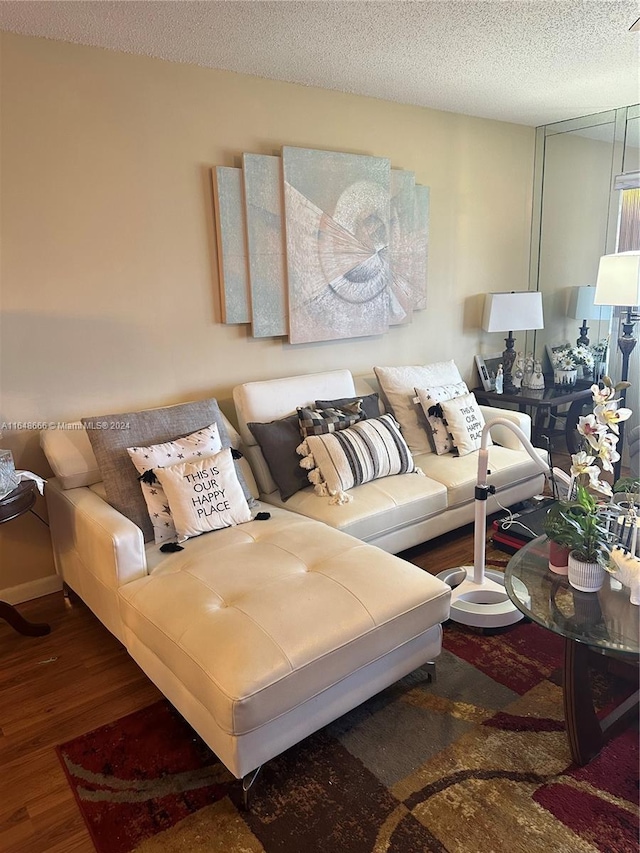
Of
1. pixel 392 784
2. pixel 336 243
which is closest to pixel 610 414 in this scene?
pixel 392 784

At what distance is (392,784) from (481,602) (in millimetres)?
1004

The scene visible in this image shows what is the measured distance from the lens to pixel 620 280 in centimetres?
356

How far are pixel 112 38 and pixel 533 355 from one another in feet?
12.0

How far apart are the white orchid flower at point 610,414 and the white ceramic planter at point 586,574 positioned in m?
0.43

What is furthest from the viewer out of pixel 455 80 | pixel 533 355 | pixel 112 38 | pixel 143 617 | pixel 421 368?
pixel 533 355

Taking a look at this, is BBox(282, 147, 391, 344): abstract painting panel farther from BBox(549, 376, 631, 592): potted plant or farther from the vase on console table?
BBox(549, 376, 631, 592): potted plant

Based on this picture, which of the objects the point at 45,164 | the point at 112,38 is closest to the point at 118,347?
the point at 45,164

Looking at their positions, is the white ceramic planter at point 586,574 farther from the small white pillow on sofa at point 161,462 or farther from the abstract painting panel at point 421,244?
the abstract painting panel at point 421,244

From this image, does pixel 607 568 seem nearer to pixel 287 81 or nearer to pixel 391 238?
pixel 391 238

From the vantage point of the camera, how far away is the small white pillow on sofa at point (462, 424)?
11.0 feet

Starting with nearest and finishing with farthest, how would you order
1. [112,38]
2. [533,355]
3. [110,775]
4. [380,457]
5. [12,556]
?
[110,775] → [112,38] → [12,556] → [380,457] → [533,355]

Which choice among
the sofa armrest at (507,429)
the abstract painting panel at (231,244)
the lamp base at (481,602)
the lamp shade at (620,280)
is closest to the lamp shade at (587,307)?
the lamp shade at (620,280)

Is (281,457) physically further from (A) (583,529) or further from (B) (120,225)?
(A) (583,529)

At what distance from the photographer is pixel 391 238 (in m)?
3.72
